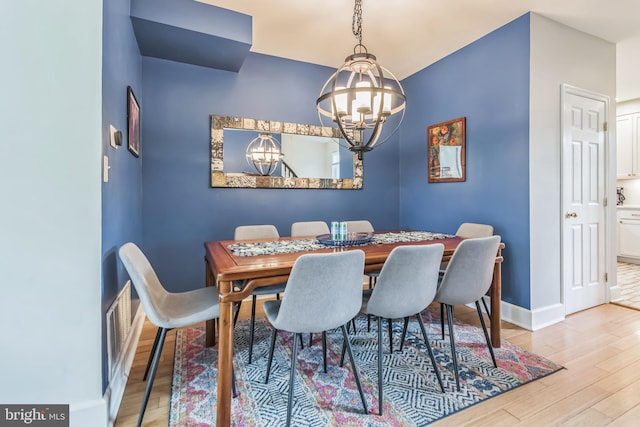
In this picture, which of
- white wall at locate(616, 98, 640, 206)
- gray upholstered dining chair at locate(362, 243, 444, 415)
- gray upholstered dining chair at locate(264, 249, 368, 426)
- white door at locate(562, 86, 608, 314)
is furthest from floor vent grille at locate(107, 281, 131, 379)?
white wall at locate(616, 98, 640, 206)

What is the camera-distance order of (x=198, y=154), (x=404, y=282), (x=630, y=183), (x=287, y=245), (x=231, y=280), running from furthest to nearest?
(x=630, y=183) < (x=198, y=154) < (x=287, y=245) < (x=404, y=282) < (x=231, y=280)

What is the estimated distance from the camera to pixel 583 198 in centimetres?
301

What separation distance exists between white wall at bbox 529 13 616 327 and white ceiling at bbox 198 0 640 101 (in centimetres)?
18

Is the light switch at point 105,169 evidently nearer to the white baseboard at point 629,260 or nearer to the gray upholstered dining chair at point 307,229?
the gray upholstered dining chair at point 307,229

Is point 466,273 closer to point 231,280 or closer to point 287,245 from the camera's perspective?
point 287,245

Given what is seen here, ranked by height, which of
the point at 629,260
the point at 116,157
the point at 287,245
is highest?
the point at 116,157

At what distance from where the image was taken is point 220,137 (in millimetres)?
3236

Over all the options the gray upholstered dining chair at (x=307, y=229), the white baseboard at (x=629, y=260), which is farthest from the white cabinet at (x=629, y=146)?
the gray upholstered dining chair at (x=307, y=229)

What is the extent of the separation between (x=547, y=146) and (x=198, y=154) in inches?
130

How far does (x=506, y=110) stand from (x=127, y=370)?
362 centimetres

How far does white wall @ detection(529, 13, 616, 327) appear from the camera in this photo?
2.67 m
